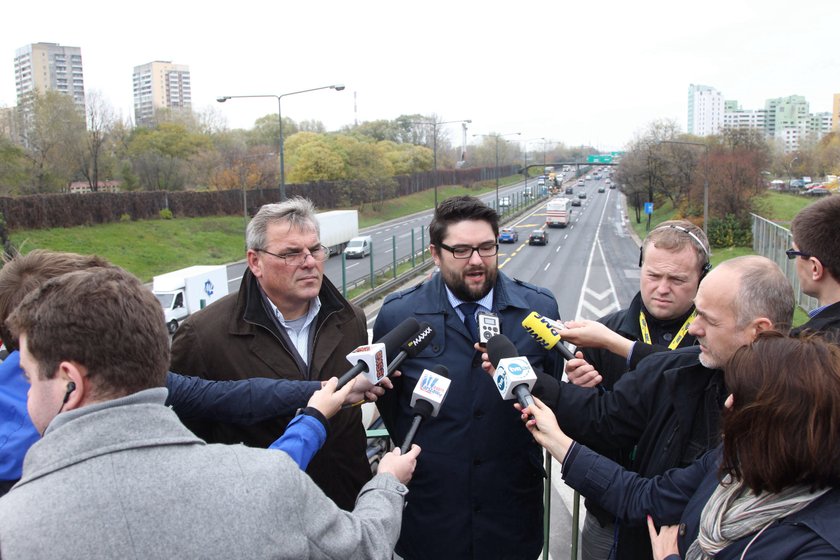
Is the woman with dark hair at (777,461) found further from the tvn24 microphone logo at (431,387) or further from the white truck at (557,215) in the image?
the white truck at (557,215)

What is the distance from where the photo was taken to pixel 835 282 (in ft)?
10.6

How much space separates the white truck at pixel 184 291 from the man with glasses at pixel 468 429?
2023 centimetres

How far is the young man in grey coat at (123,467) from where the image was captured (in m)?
1.62

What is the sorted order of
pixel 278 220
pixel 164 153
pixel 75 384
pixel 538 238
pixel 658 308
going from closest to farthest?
pixel 75 384 → pixel 278 220 → pixel 658 308 → pixel 538 238 → pixel 164 153

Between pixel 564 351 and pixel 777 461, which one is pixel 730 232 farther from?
pixel 777 461

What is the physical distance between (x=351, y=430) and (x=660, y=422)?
5.43 ft

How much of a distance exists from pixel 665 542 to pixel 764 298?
1.08 meters

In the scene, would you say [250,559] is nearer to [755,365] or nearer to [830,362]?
Answer: [755,365]

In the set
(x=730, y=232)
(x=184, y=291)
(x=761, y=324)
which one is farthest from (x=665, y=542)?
(x=730, y=232)

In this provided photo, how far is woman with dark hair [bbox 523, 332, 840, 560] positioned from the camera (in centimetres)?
190

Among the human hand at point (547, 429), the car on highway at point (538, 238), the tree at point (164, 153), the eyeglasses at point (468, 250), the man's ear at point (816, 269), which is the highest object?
the tree at point (164, 153)

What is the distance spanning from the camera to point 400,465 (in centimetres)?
266

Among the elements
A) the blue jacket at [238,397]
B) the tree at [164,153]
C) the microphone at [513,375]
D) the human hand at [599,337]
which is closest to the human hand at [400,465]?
the microphone at [513,375]

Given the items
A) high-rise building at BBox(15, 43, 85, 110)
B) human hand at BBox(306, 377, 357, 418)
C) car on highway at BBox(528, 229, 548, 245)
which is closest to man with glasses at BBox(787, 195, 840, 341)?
human hand at BBox(306, 377, 357, 418)
